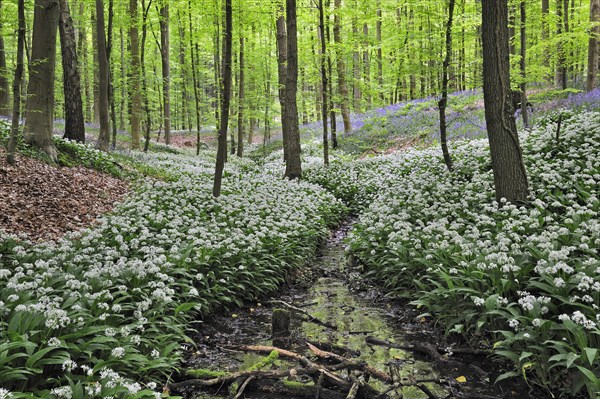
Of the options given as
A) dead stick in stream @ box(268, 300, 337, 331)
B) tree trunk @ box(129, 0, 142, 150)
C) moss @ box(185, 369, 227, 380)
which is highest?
tree trunk @ box(129, 0, 142, 150)

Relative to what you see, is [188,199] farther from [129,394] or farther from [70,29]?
[70,29]

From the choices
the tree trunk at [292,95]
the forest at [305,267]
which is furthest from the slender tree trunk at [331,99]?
the forest at [305,267]

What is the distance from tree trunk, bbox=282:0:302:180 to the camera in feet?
50.0

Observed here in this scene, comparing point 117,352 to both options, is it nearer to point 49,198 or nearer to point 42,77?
point 49,198

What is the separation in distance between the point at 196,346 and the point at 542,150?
984cm

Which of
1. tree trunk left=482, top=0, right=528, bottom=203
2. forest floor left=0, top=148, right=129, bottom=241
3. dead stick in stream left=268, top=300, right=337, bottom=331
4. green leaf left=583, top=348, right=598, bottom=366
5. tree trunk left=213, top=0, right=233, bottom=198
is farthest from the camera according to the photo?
tree trunk left=213, top=0, right=233, bottom=198

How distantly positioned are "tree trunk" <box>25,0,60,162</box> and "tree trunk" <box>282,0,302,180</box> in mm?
7573

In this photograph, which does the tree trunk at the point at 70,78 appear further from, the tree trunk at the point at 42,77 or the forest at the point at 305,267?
the tree trunk at the point at 42,77

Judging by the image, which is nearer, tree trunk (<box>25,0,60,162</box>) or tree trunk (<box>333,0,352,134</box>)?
tree trunk (<box>25,0,60,162</box>)

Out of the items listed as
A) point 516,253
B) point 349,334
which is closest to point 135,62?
point 349,334

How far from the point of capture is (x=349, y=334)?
5965 millimetres

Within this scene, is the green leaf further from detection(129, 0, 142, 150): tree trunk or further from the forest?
detection(129, 0, 142, 150): tree trunk

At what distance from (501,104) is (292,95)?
9.29 metres

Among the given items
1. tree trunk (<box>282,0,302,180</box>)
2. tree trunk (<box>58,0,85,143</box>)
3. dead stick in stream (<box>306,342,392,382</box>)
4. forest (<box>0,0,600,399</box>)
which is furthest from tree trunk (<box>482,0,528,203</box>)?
tree trunk (<box>58,0,85,143</box>)
